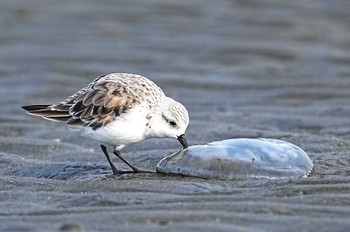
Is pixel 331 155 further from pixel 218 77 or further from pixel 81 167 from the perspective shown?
pixel 218 77

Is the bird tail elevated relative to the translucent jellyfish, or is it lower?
elevated

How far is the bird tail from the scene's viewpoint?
6.97m

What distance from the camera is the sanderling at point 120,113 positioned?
6777 mm

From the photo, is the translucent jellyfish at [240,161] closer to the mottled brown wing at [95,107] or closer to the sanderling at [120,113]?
the sanderling at [120,113]

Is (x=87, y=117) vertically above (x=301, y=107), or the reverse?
(x=87, y=117)

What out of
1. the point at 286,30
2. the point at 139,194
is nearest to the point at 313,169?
the point at 139,194

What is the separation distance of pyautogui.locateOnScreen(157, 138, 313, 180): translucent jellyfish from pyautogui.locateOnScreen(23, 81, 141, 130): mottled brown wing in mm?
552

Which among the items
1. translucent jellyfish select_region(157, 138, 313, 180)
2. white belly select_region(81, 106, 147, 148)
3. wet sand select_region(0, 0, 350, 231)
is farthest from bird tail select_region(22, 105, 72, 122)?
translucent jellyfish select_region(157, 138, 313, 180)

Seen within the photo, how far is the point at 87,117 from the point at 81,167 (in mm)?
393

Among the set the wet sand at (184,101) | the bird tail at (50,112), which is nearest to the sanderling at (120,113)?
the bird tail at (50,112)

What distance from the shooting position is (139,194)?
18.5 ft

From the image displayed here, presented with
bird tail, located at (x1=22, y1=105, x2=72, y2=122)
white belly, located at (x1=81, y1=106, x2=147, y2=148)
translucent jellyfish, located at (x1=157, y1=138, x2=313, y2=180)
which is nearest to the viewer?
translucent jellyfish, located at (x1=157, y1=138, x2=313, y2=180)

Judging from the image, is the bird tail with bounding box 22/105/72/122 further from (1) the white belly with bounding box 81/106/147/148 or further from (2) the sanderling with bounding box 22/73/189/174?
(1) the white belly with bounding box 81/106/147/148

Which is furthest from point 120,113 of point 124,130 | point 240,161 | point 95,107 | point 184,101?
point 184,101
